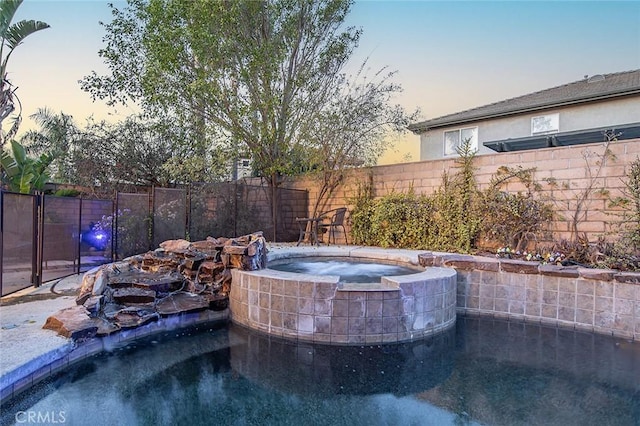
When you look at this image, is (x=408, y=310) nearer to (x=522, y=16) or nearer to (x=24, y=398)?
(x=24, y=398)

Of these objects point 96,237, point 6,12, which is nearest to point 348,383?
point 96,237

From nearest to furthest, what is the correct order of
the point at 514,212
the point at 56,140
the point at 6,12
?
1. the point at 514,212
2. the point at 6,12
3. the point at 56,140

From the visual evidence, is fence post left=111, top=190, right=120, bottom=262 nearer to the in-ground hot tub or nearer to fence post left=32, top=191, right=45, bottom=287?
fence post left=32, top=191, right=45, bottom=287

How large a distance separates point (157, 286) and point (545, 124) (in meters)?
10.6

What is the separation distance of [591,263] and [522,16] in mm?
5921

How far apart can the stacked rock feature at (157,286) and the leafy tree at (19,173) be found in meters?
5.67

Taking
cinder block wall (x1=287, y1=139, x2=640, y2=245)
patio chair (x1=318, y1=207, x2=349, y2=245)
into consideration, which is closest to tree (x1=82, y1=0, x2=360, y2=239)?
patio chair (x1=318, y1=207, x2=349, y2=245)

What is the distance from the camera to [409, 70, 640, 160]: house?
8.05m

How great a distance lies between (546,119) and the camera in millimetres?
10156

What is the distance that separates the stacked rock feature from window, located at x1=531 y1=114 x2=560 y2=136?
358 inches

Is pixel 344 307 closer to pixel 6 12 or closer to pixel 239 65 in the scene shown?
pixel 239 65

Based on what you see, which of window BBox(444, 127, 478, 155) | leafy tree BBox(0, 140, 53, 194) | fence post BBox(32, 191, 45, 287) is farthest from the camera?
window BBox(444, 127, 478, 155)

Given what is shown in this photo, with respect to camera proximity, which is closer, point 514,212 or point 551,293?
point 551,293

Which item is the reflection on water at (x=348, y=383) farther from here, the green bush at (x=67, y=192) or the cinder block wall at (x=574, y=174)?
the green bush at (x=67, y=192)
